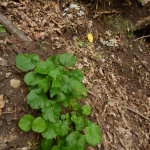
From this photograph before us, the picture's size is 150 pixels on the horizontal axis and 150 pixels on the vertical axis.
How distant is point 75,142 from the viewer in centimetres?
166

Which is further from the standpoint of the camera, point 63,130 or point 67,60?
point 67,60

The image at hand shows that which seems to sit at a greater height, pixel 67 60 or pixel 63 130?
pixel 67 60

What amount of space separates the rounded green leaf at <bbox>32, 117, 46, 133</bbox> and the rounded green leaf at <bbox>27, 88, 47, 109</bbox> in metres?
0.18

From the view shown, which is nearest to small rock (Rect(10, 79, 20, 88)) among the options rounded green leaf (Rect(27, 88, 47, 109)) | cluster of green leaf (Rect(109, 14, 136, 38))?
rounded green leaf (Rect(27, 88, 47, 109))

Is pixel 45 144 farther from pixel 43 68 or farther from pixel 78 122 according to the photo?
pixel 43 68

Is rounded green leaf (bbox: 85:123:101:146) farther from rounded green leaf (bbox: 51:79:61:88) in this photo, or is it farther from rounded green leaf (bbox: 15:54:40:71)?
rounded green leaf (bbox: 15:54:40:71)

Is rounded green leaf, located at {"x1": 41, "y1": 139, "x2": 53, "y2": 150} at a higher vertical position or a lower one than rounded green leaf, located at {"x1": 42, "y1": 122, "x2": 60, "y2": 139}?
lower

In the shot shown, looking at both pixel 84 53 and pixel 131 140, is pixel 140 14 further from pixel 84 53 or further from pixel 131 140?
pixel 131 140

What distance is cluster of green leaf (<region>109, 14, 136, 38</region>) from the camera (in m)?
4.16

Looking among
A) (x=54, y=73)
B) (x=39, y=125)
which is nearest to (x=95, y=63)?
(x=54, y=73)

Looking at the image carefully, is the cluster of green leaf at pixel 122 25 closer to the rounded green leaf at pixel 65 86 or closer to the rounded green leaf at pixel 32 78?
the rounded green leaf at pixel 65 86

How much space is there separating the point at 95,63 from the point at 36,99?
84.2 inches

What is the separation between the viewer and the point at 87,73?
2908mm

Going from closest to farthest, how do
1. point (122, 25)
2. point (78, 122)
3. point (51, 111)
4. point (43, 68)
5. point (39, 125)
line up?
1. point (39, 125)
2. point (51, 111)
3. point (43, 68)
4. point (78, 122)
5. point (122, 25)
